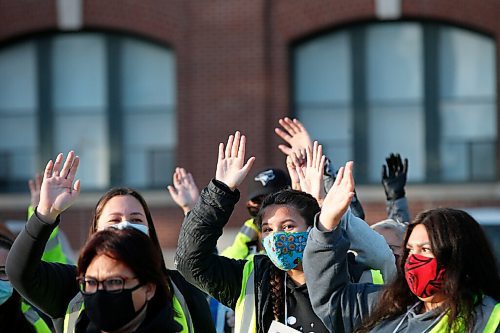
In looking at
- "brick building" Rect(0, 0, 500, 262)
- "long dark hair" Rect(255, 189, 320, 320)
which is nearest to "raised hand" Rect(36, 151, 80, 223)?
"long dark hair" Rect(255, 189, 320, 320)

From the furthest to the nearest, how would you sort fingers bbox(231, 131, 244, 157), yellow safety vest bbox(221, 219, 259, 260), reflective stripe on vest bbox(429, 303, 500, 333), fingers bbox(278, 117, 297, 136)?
yellow safety vest bbox(221, 219, 259, 260)
fingers bbox(278, 117, 297, 136)
fingers bbox(231, 131, 244, 157)
reflective stripe on vest bbox(429, 303, 500, 333)

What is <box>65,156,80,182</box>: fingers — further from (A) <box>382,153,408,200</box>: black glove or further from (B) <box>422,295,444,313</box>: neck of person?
(A) <box>382,153,408,200</box>: black glove

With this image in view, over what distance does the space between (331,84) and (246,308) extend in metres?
11.9

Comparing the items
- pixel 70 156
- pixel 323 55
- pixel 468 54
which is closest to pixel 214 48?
pixel 323 55

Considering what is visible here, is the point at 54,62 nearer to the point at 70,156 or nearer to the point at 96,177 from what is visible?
the point at 96,177

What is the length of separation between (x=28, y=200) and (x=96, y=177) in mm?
1120

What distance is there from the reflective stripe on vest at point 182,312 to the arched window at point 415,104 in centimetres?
1178

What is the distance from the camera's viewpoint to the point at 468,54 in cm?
1662

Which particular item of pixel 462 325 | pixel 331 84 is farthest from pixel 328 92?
pixel 462 325

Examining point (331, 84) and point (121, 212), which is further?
point (331, 84)

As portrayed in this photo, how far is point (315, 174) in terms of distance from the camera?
524cm

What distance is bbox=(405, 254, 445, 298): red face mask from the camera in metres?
4.41

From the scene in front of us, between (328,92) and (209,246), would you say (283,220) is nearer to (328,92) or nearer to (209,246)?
(209,246)

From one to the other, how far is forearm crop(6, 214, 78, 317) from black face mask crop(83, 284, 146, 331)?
2.08ft
